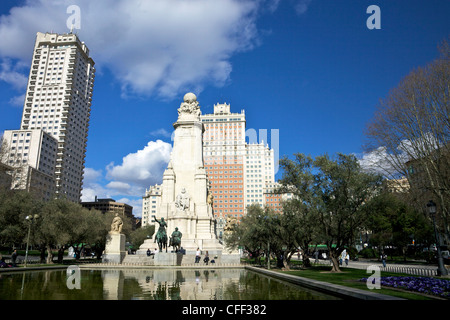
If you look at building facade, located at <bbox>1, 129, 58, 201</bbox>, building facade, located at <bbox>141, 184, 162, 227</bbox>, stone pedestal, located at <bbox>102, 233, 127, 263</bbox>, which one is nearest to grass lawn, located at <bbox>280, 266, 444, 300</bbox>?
stone pedestal, located at <bbox>102, 233, 127, 263</bbox>

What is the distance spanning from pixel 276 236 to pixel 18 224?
2744cm

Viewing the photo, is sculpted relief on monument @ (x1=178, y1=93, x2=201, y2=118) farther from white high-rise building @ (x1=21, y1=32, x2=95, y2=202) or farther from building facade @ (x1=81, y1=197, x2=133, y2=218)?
building facade @ (x1=81, y1=197, x2=133, y2=218)

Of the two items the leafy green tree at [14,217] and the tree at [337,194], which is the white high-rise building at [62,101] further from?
the tree at [337,194]

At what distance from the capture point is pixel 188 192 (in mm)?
47781

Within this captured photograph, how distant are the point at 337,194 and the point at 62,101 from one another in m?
117

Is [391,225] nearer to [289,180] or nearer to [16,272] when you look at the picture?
[289,180]

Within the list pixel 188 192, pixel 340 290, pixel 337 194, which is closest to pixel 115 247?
pixel 188 192

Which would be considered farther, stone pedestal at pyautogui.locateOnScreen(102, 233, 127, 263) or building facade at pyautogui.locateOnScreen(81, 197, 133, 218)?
building facade at pyautogui.locateOnScreen(81, 197, 133, 218)

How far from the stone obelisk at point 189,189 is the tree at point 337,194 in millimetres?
19645

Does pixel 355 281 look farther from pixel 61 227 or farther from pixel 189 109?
pixel 189 109

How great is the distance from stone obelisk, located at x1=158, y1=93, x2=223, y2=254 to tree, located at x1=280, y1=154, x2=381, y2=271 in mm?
19645

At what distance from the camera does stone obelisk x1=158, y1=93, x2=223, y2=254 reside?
1727 inches

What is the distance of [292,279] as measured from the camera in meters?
16.8
